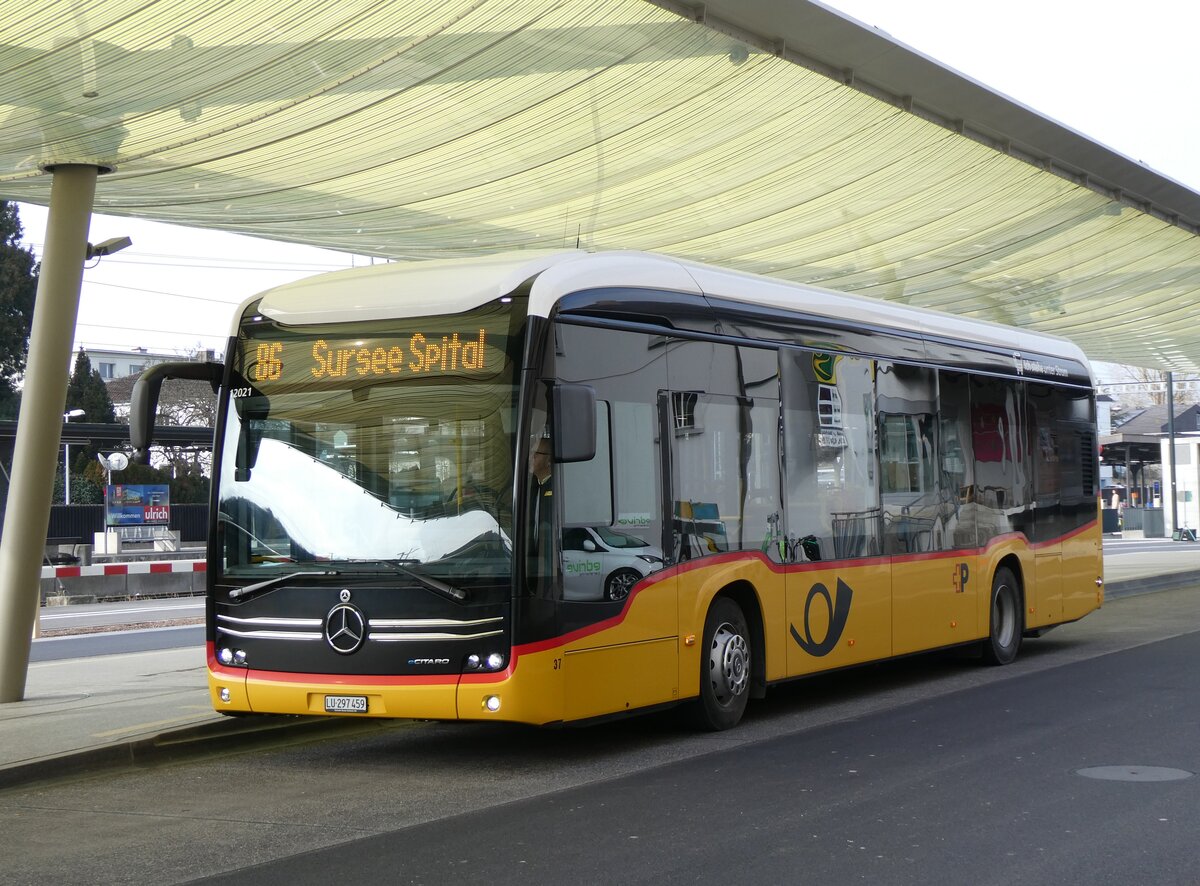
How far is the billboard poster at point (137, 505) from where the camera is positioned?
A: 1559 inches

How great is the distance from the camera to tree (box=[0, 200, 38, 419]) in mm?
57281

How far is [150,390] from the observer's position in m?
9.43

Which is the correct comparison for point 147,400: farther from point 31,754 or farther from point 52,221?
point 52,221

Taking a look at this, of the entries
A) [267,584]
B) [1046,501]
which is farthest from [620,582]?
[1046,501]

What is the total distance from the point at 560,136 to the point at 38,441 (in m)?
6.01

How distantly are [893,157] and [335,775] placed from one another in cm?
1091

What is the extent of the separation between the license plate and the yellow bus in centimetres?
1

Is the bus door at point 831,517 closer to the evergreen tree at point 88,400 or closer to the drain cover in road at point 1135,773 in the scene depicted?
the drain cover in road at point 1135,773

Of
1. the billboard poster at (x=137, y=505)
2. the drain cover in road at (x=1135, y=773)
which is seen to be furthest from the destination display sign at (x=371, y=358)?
→ the billboard poster at (x=137, y=505)

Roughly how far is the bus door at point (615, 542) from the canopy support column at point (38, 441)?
16.5 ft

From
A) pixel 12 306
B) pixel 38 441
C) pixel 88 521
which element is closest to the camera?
pixel 38 441

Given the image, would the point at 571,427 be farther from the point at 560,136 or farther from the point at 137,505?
the point at 137,505

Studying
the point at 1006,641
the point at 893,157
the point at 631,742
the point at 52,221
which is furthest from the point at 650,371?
the point at 893,157

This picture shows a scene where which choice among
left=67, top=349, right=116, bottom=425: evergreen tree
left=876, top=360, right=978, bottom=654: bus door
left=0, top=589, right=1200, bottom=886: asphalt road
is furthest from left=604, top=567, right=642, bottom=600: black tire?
left=67, top=349, right=116, bottom=425: evergreen tree
